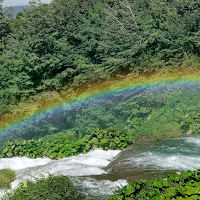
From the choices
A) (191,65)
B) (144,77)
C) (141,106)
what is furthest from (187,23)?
(141,106)

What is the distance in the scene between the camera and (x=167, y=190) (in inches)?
211

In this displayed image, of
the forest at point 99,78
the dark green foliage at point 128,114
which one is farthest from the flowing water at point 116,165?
the dark green foliage at point 128,114

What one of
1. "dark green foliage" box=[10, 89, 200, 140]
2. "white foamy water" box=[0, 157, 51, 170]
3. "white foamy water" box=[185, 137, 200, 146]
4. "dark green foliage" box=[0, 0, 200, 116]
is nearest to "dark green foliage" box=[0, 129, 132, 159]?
"white foamy water" box=[0, 157, 51, 170]

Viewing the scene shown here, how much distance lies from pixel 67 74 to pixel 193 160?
10.0m

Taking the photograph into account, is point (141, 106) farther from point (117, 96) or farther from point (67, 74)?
point (67, 74)

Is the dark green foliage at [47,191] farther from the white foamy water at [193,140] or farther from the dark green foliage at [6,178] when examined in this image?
the white foamy water at [193,140]

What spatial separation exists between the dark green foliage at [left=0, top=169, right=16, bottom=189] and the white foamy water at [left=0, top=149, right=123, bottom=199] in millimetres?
173

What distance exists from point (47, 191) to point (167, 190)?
10.3ft

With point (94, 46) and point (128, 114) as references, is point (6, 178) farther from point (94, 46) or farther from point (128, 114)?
point (94, 46)

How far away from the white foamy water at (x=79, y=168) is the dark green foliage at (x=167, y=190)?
1.68 m

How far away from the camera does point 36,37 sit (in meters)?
16.6

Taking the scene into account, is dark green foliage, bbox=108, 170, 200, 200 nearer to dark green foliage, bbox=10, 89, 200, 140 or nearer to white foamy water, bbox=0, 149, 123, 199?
white foamy water, bbox=0, 149, 123, 199

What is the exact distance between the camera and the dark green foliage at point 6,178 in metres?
8.42

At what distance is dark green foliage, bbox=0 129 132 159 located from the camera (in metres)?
11.8
